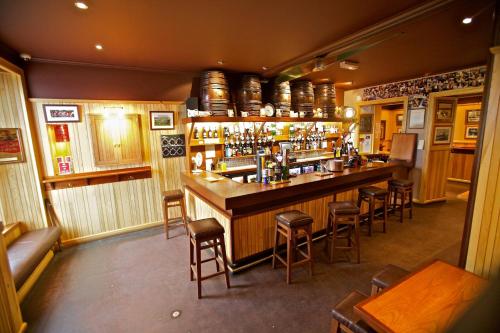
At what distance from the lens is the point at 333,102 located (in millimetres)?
5512

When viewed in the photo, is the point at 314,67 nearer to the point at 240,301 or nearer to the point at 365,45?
the point at 365,45

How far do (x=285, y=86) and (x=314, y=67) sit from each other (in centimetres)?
109

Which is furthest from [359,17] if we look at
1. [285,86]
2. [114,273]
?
A: [114,273]

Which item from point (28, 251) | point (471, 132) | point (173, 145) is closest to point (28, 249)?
point (28, 251)

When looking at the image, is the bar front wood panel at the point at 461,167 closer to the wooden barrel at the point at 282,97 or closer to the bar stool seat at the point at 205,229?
the wooden barrel at the point at 282,97

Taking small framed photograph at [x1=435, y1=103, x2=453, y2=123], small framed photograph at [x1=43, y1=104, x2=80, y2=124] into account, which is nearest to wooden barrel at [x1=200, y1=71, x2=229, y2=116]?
small framed photograph at [x1=43, y1=104, x2=80, y2=124]

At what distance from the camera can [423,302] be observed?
1134 millimetres

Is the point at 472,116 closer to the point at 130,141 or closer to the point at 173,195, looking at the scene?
the point at 173,195

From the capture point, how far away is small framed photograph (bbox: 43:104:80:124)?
341 centimetres

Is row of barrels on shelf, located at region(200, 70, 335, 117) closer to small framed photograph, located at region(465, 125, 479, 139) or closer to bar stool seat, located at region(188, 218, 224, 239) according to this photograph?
bar stool seat, located at region(188, 218, 224, 239)

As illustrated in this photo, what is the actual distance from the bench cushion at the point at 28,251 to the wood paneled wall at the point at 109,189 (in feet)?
1.43

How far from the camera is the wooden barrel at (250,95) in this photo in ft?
14.0

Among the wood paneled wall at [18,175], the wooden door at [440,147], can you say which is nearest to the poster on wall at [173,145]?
the wood paneled wall at [18,175]

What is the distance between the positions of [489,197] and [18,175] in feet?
17.5
